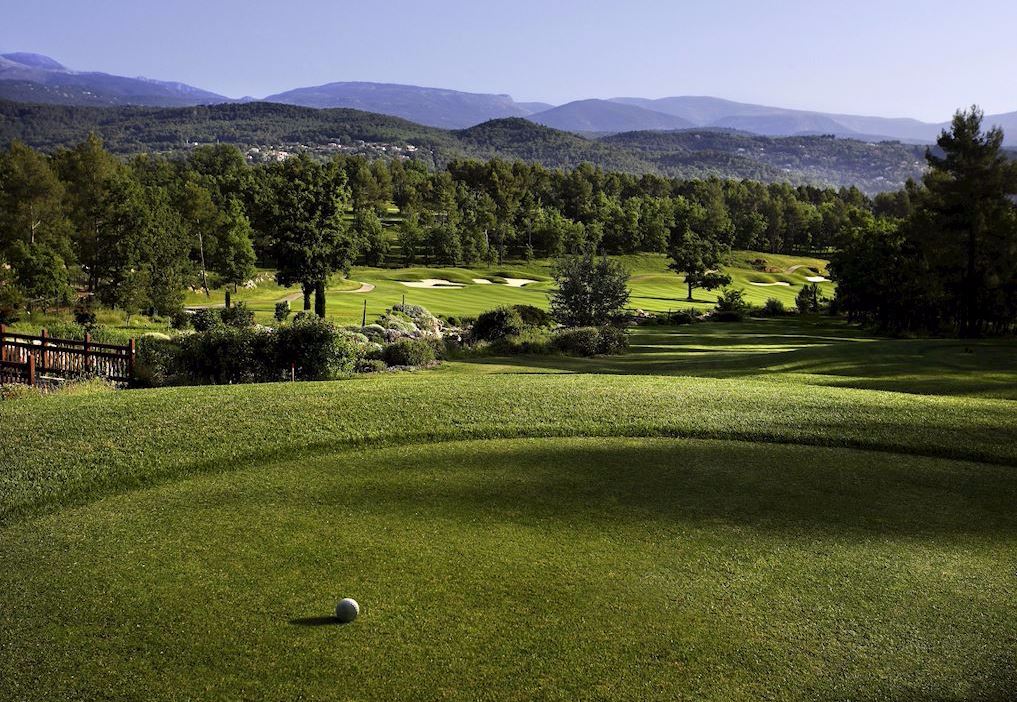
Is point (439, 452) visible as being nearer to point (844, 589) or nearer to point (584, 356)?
point (844, 589)

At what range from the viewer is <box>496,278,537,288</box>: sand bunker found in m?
86.2

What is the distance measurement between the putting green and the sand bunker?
74.0 meters

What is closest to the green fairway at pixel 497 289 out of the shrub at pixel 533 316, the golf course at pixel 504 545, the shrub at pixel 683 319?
the shrub at pixel 683 319

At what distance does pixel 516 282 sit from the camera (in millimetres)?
90312

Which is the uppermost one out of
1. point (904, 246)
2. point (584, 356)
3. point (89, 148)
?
point (89, 148)

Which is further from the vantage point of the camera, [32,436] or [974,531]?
[32,436]

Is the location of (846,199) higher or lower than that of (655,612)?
higher

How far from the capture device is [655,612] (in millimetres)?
6934

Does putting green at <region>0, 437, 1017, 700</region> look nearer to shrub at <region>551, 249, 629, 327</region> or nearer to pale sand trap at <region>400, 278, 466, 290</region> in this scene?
shrub at <region>551, 249, 629, 327</region>

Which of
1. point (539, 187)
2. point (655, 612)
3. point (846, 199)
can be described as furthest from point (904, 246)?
point (846, 199)

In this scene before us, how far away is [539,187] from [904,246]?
101168 mm

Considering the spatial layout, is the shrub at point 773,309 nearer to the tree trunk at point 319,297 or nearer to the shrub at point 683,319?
the shrub at point 683,319

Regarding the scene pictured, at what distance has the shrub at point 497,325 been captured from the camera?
37938 mm

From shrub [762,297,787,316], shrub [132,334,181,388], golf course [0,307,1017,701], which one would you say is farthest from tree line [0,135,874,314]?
golf course [0,307,1017,701]
